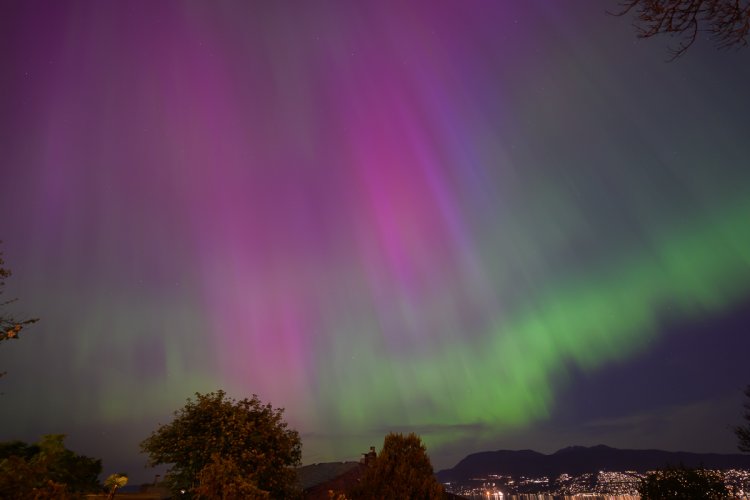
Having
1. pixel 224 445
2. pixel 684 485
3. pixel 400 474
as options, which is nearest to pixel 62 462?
pixel 224 445

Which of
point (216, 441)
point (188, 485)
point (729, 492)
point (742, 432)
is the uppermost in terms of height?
point (216, 441)

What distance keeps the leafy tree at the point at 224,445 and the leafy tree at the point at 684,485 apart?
30.2 metres

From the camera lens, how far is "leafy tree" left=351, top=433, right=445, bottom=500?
22625mm

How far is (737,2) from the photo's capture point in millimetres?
5867

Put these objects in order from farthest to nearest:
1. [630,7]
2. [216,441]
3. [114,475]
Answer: [216,441], [114,475], [630,7]

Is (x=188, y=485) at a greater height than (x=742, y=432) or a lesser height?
greater

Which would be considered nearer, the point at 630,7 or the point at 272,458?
the point at 630,7

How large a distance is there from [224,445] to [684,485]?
119 feet

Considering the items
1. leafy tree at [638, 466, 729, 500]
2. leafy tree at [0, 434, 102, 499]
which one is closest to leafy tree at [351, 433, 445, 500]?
leafy tree at [0, 434, 102, 499]

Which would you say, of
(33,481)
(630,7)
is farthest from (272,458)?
(630,7)

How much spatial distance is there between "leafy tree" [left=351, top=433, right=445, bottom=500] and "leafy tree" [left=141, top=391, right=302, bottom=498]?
8628 mm

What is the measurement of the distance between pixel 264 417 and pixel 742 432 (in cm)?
4350

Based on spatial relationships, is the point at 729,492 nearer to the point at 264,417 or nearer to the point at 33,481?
the point at 264,417

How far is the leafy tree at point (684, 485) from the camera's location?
35969mm
